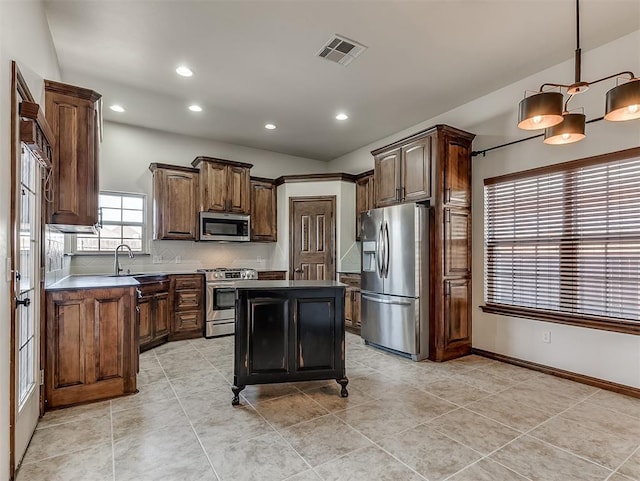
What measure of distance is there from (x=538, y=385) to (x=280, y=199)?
4.42m

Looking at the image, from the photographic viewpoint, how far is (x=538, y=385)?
126 inches

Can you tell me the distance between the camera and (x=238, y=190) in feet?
18.2

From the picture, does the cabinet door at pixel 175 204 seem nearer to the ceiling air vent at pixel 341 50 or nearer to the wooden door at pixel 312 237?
the wooden door at pixel 312 237

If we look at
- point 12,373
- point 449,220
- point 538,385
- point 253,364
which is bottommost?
point 538,385

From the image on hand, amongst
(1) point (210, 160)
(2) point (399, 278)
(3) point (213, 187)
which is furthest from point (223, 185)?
(2) point (399, 278)

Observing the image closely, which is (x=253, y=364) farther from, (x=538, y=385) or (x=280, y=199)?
(x=280, y=199)

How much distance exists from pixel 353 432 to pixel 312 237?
12.2 feet

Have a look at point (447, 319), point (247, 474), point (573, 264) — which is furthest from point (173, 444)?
point (573, 264)

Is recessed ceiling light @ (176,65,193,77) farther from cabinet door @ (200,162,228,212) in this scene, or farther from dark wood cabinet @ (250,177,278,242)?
dark wood cabinet @ (250,177,278,242)

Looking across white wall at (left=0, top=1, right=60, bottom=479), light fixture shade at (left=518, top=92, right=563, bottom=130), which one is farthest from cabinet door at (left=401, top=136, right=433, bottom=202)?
white wall at (left=0, top=1, right=60, bottom=479)

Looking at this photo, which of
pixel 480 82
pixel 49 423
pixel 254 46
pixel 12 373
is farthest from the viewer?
pixel 480 82

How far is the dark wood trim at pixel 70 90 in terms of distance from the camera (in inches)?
107

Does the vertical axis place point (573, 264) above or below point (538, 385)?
above

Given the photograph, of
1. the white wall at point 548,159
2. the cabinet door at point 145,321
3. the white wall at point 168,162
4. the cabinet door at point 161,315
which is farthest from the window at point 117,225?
the white wall at point 548,159
